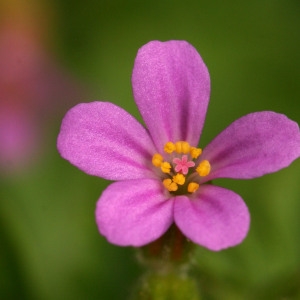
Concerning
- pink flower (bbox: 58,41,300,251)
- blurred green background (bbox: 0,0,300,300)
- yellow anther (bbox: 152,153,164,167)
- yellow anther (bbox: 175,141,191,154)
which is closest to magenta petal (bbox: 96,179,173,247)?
pink flower (bbox: 58,41,300,251)

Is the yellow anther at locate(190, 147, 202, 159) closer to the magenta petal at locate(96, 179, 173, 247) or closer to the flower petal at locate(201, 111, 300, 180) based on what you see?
the flower petal at locate(201, 111, 300, 180)

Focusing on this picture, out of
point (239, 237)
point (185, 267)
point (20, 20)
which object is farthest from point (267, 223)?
point (20, 20)

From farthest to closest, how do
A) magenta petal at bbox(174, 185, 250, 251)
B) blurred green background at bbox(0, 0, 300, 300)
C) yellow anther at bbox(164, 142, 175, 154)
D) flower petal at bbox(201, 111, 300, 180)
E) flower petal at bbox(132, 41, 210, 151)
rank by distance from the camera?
blurred green background at bbox(0, 0, 300, 300) → yellow anther at bbox(164, 142, 175, 154) → flower petal at bbox(132, 41, 210, 151) → flower petal at bbox(201, 111, 300, 180) → magenta petal at bbox(174, 185, 250, 251)

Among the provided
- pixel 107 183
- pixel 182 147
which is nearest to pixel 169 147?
pixel 182 147

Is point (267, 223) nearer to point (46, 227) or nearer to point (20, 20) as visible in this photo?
point (46, 227)

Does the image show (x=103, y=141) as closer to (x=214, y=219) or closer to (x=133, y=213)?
(x=133, y=213)

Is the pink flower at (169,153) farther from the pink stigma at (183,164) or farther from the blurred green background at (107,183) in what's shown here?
the blurred green background at (107,183)
